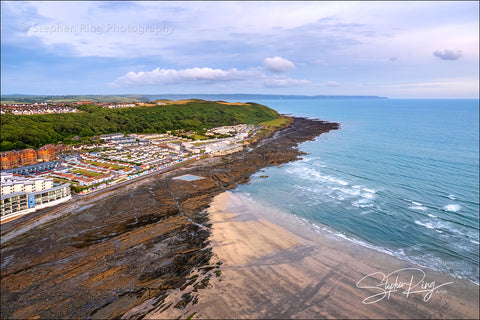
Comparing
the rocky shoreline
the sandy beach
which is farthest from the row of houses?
the sandy beach

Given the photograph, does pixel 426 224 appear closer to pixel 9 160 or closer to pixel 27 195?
pixel 27 195

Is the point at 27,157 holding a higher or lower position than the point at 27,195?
higher

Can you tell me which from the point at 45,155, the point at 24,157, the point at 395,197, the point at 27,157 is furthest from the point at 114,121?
the point at 395,197

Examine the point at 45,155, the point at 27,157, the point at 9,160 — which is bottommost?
the point at 9,160

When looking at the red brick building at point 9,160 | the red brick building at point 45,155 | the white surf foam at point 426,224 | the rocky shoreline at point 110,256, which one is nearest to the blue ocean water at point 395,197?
the white surf foam at point 426,224

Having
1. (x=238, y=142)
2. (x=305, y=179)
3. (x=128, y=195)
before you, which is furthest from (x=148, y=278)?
(x=238, y=142)

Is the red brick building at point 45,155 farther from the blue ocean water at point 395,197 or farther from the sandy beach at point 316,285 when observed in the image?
the sandy beach at point 316,285
